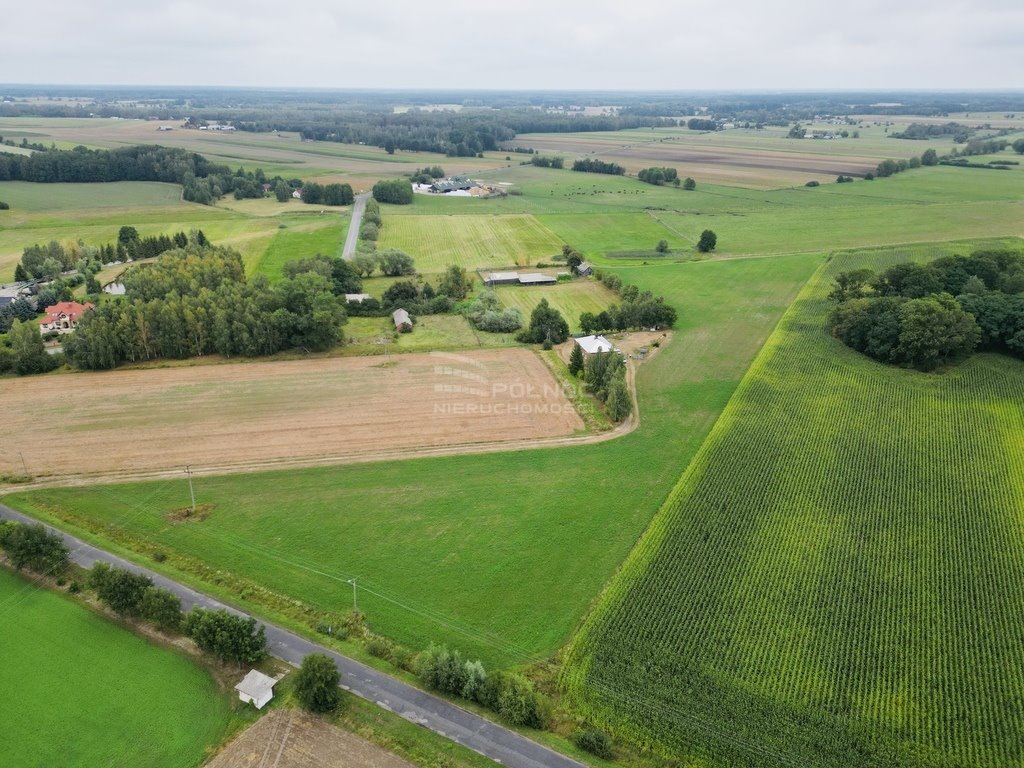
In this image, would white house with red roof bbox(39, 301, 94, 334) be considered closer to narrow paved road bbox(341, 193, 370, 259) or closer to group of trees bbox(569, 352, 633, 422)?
narrow paved road bbox(341, 193, 370, 259)

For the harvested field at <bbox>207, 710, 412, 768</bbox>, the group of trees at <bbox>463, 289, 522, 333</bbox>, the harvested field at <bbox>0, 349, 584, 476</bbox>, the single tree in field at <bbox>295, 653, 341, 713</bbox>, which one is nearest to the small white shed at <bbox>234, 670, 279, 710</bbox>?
the harvested field at <bbox>207, 710, 412, 768</bbox>

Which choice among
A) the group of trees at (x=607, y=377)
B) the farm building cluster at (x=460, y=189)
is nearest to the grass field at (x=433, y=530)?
the group of trees at (x=607, y=377)

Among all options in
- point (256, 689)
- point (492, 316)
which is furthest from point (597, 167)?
point (256, 689)

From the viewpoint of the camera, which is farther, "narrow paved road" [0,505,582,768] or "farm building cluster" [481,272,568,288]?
"farm building cluster" [481,272,568,288]

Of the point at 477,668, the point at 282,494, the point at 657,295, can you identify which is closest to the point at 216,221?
the point at 657,295

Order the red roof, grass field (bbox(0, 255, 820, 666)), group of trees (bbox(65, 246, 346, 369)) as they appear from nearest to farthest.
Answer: grass field (bbox(0, 255, 820, 666)), group of trees (bbox(65, 246, 346, 369)), the red roof

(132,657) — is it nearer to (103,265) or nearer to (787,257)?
(103,265)

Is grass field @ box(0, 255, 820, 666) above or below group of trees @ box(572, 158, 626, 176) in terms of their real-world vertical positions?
below
